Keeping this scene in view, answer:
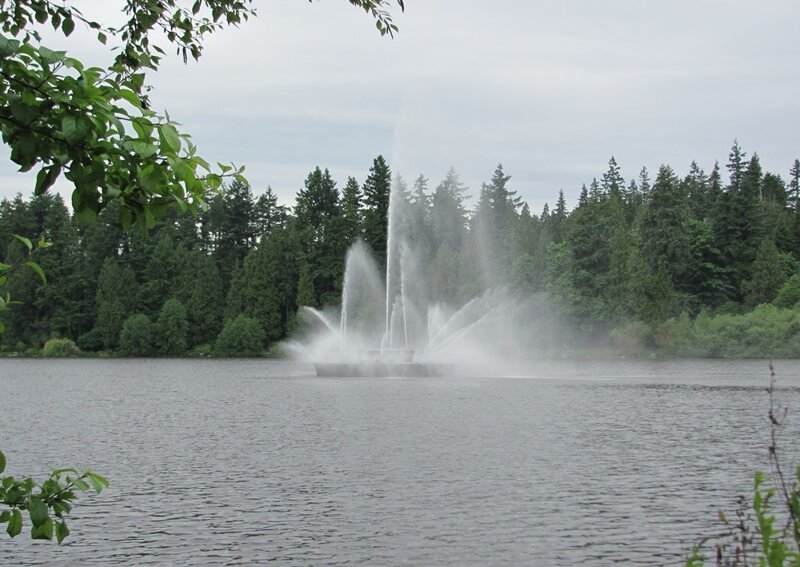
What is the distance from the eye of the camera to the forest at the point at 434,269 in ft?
302

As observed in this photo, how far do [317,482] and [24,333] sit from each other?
10576 cm

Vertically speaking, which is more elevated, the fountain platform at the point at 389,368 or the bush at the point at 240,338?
the bush at the point at 240,338

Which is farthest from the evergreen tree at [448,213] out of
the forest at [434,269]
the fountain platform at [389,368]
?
the fountain platform at [389,368]

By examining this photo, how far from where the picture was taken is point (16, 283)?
350ft

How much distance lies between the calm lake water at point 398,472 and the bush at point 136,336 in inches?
2554

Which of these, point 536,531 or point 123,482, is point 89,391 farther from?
point 536,531

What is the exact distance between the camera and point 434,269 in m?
102

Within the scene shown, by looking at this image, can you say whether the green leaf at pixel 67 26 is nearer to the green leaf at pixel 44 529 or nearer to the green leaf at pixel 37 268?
the green leaf at pixel 37 268

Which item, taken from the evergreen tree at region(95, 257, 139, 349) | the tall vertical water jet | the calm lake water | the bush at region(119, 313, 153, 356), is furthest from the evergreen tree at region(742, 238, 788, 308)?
the evergreen tree at region(95, 257, 139, 349)

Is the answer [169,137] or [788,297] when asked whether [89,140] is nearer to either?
[169,137]

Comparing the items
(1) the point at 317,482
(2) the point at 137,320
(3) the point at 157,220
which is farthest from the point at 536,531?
(2) the point at 137,320

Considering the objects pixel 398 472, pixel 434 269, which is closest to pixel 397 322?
pixel 434 269

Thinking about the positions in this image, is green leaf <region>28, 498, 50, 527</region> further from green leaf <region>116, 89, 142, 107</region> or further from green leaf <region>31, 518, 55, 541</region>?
green leaf <region>116, 89, 142, 107</region>

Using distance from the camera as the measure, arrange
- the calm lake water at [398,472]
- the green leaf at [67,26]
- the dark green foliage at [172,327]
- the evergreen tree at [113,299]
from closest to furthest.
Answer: the green leaf at [67,26] → the calm lake water at [398,472] → the dark green foliage at [172,327] → the evergreen tree at [113,299]
